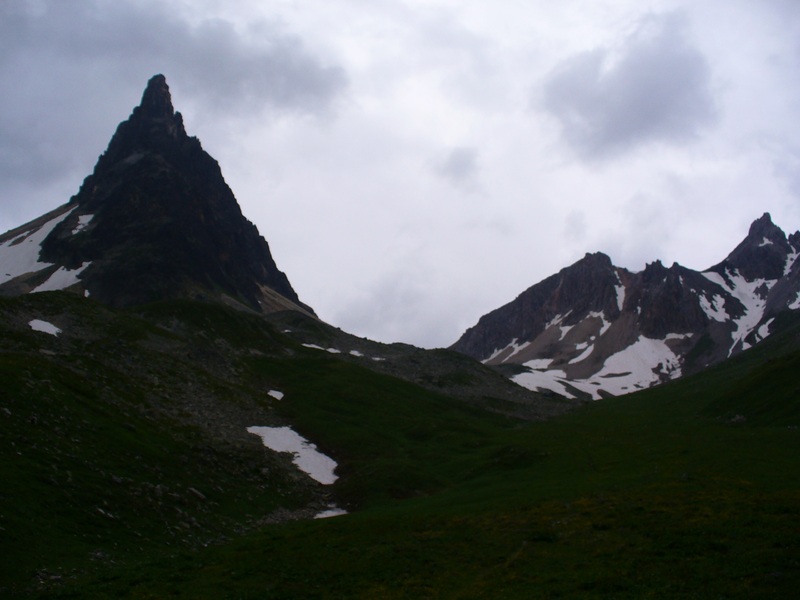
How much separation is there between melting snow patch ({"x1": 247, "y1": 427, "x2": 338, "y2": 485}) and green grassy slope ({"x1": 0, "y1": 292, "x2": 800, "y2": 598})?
225 cm

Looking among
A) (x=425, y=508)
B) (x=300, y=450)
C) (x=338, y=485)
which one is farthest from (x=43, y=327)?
(x=425, y=508)

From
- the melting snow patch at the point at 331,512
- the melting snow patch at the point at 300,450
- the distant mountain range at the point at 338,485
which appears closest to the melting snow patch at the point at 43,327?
the distant mountain range at the point at 338,485

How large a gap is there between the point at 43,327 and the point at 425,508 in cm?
6078

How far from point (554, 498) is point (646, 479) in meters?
8.06

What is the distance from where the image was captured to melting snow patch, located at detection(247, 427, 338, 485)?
7450 cm

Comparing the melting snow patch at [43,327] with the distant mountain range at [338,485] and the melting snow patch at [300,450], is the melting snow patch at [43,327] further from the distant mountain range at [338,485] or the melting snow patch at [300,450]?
the melting snow patch at [300,450]

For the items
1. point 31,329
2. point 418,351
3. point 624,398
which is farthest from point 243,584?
point 418,351

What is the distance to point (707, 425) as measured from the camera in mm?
88375

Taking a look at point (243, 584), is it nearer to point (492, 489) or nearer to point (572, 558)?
point (572, 558)

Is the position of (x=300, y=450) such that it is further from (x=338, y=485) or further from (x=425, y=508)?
(x=425, y=508)

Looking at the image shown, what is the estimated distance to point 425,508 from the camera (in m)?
53.4

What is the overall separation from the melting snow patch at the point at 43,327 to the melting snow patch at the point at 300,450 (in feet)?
94.9

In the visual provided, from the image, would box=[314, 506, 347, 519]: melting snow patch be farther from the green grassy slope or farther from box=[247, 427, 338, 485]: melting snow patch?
box=[247, 427, 338, 485]: melting snow patch

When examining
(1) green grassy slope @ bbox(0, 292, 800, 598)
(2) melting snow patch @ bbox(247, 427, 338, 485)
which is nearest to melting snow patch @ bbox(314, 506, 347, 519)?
(1) green grassy slope @ bbox(0, 292, 800, 598)
